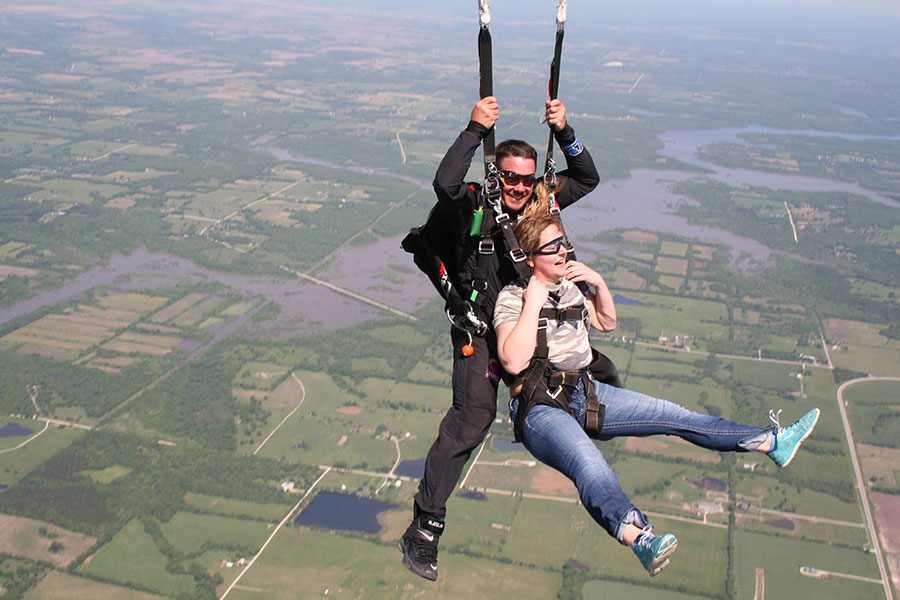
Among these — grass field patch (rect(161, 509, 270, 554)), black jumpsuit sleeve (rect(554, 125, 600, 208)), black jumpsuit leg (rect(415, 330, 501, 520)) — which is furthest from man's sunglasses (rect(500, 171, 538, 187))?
grass field patch (rect(161, 509, 270, 554))

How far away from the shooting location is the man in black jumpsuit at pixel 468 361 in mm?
5301

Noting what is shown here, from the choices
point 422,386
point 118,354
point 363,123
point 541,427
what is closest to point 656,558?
point 541,427

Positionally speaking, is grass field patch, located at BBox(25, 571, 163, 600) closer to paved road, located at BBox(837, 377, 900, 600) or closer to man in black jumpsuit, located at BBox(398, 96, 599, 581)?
paved road, located at BBox(837, 377, 900, 600)

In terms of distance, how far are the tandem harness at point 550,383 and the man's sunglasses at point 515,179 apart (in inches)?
33.4

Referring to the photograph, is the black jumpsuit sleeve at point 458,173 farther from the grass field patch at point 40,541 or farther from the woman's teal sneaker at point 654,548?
the grass field patch at point 40,541

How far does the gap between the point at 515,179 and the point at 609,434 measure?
1.87 metres

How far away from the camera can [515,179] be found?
17.4ft

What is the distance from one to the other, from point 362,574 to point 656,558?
26877 millimetres

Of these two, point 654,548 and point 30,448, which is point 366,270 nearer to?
point 30,448

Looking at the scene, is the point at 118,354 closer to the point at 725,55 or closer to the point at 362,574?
the point at 362,574

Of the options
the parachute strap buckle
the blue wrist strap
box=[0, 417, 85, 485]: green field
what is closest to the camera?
the parachute strap buckle

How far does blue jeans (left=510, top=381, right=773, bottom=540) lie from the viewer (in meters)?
4.66

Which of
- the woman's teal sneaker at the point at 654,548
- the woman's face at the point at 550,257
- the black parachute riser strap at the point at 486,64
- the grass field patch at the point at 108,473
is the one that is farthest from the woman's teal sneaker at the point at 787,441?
the grass field patch at the point at 108,473

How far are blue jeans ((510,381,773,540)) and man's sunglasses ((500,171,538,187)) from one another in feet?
4.65
